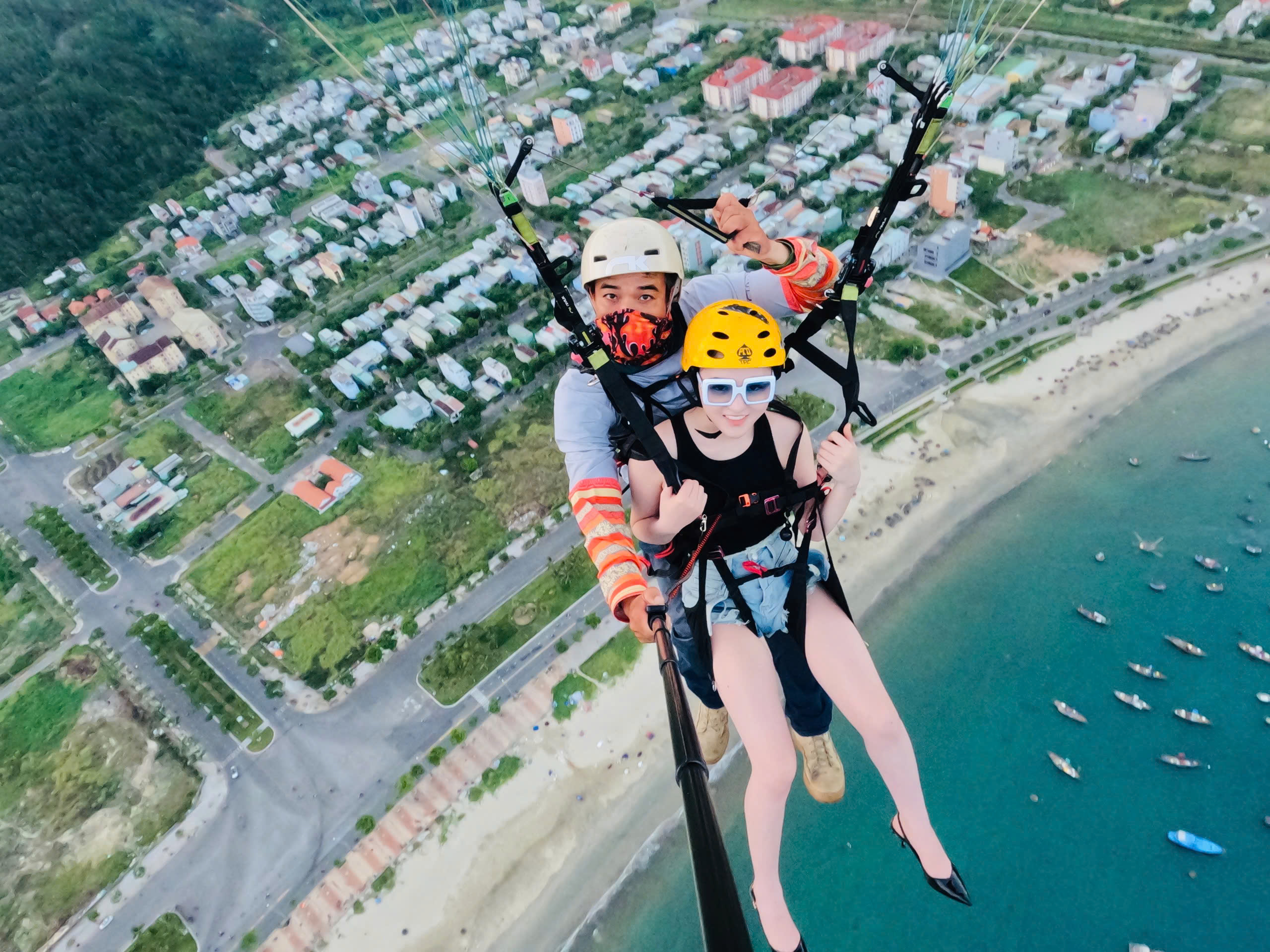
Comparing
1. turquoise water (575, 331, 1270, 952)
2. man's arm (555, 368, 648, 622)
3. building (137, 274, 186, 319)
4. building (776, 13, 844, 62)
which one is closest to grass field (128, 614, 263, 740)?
turquoise water (575, 331, 1270, 952)

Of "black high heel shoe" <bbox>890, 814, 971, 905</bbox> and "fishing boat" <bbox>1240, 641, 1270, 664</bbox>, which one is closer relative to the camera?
"black high heel shoe" <bbox>890, 814, 971, 905</bbox>

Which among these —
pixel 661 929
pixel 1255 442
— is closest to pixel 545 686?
pixel 661 929

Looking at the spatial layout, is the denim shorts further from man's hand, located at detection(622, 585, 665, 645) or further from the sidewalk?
the sidewalk

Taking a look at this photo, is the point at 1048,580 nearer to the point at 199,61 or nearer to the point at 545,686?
the point at 545,686

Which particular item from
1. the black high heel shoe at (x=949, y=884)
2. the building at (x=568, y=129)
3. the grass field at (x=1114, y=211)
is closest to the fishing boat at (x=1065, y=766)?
the black high heel shoe at (x=949, y=884)

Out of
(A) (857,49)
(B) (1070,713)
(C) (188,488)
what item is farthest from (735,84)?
(B) (1070,713)

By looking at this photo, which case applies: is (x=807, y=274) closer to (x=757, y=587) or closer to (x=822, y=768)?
(x=757, y=587)
